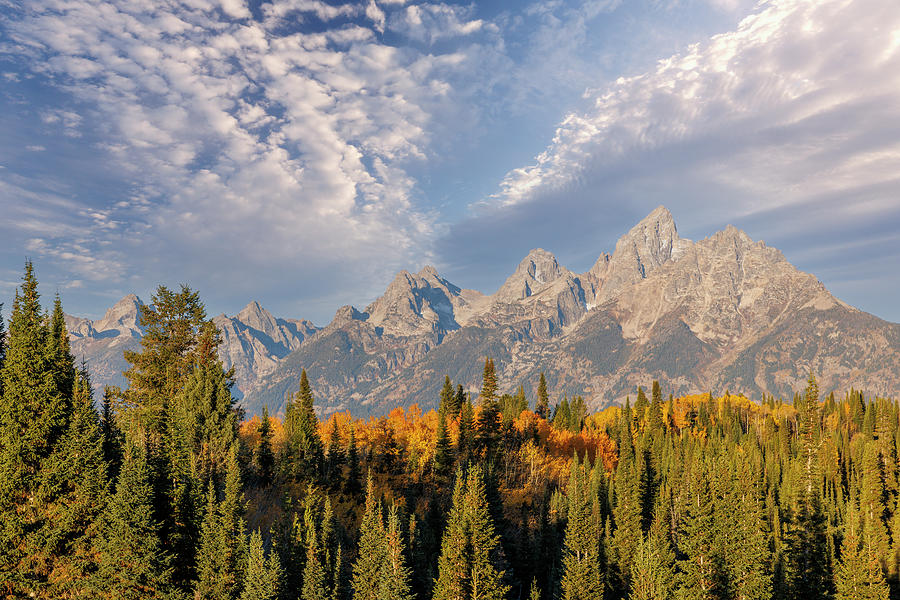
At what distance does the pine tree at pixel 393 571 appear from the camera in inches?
1937

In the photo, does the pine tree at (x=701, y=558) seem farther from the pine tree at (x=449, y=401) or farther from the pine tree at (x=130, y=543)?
the pine tree at (x=130, y=543)

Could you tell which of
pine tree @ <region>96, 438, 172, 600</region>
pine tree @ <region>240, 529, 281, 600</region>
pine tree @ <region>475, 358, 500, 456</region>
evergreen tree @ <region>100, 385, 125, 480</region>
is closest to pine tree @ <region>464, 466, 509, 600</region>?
pine tree @ <region>240, 529, 281, 600</region>

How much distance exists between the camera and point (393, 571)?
50.6 meters

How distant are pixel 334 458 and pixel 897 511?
91582mm

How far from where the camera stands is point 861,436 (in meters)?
123

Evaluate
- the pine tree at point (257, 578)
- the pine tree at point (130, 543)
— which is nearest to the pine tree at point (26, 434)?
the pine tree at point (130, 543)

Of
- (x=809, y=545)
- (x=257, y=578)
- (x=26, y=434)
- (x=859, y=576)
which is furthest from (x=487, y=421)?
(x=26, y=434)

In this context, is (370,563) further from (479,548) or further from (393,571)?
(479,548)

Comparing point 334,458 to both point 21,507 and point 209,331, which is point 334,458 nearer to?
point 209,331

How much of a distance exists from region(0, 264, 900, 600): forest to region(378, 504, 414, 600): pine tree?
0.20 metres

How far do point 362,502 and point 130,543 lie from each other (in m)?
53.6

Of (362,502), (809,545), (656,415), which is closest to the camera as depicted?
(809,545)

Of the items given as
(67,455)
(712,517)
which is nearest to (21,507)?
(67,455)

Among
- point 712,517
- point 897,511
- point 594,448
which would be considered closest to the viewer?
point 712,517
